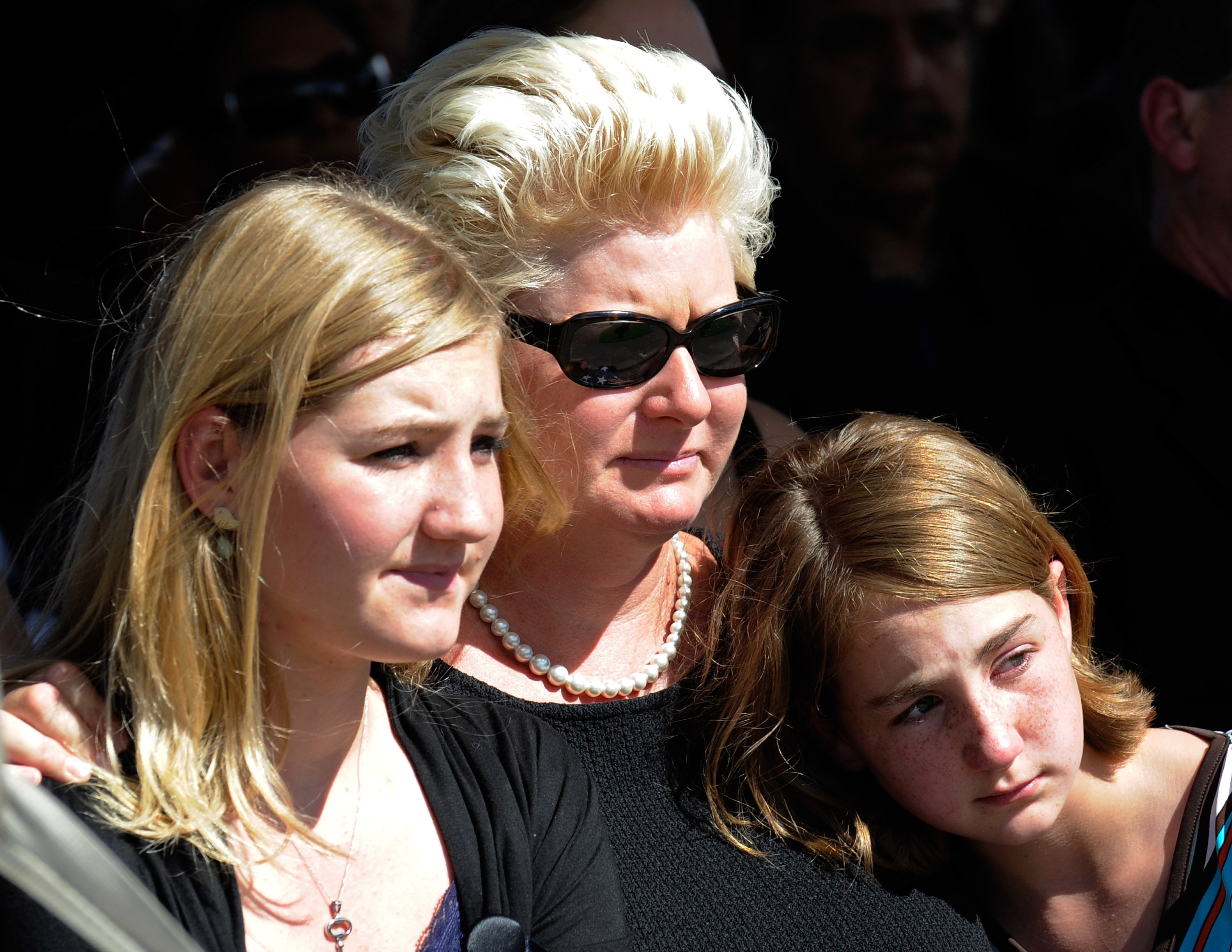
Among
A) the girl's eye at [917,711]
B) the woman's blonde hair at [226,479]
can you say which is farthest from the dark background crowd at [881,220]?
the girl's eye at [917,711]

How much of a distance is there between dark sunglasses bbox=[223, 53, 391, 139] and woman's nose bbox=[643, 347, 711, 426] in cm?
117

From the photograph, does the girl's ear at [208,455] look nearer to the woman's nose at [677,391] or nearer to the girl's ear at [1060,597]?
the woman's nose at [677,391]

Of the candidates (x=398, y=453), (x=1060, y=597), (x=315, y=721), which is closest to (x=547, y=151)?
(x=398, y=453)

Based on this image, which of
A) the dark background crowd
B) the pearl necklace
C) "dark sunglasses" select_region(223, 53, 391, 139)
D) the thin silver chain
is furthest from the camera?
"dark sunglasses" select_region(223, 53, 391, 139)

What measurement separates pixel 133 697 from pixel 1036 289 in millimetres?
2686

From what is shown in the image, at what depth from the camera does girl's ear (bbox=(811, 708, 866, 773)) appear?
183 cm

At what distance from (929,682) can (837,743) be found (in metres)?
0.20

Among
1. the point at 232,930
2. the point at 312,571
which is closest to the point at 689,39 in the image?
the point at 312,571

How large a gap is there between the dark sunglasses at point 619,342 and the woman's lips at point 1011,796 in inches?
28.6

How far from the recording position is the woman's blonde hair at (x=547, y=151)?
171cm

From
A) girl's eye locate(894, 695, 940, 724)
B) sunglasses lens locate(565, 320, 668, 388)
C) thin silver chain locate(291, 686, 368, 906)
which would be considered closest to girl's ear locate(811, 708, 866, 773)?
girl's eye locate(894, 695, 940, 724)

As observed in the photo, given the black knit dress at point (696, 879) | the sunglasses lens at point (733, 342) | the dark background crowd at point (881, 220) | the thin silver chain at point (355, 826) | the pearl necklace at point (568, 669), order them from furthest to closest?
the dark background crowd at point (881, 220), the pearl necklace at point (568, 669), the sunglasses lens at point (733, 342), the black knit dress at point (696, 879), the thin silver chain at point (355, 826)

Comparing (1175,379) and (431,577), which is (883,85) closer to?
(1175,379)

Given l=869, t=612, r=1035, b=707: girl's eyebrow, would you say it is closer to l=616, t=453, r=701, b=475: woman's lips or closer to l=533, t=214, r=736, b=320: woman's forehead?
l=616, t=453, r=701, b=475: woman's lips
